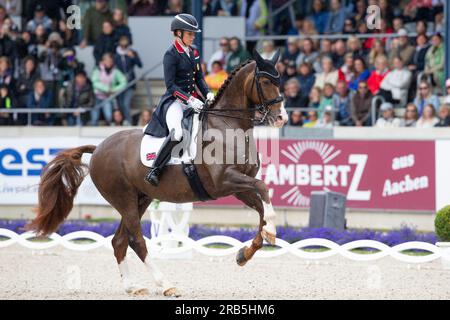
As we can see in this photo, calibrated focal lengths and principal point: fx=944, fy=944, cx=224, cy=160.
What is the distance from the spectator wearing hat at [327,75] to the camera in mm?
18203

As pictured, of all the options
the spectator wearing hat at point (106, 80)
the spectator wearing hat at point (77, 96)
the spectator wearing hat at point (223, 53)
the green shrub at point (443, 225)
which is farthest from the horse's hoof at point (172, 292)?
the spectator wearing hat at point (106, 80)

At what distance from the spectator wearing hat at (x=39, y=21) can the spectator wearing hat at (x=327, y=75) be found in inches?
273

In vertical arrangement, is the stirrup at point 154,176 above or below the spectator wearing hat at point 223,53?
Answer: below

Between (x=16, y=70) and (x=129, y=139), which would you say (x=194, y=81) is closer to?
(x=129, y=139)

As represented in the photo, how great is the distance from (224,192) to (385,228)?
7.32m

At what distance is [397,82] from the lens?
17641 millimetres

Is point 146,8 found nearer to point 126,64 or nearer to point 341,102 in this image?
point 126,64

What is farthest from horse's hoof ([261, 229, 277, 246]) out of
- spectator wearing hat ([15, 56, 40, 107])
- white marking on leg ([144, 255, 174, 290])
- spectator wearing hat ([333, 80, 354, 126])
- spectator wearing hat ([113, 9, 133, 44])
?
spectator wearing hat ([15, 56, 40, 107])

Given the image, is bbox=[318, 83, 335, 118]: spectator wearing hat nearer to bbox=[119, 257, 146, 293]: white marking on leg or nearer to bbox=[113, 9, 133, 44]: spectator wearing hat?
bbox=[113, 9, 133, 44]: spectator wearing hat

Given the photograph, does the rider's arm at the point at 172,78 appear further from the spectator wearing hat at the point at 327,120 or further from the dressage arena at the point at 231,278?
the spectator wearing hat at the point at 327,120

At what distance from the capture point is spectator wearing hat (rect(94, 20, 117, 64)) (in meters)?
20.2

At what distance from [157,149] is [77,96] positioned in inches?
378

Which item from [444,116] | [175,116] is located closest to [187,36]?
[175,116]

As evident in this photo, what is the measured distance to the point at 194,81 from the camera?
10.4 meters
